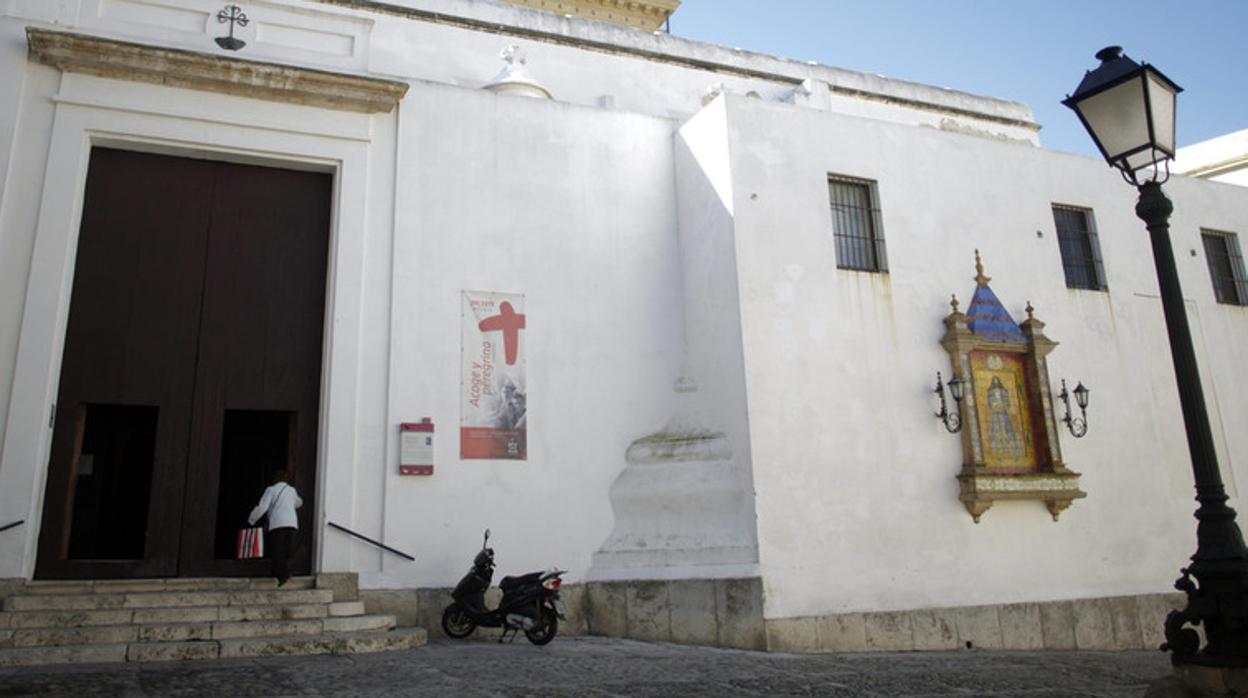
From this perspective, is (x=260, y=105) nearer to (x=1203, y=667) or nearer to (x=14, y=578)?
(x=14, y=578)

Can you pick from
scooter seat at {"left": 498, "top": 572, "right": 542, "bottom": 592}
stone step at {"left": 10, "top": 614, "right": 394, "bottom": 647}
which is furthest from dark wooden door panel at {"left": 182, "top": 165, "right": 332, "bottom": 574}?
scooter seat at {"left": 498, "top": 572, "right": 542, "bottom": 592}

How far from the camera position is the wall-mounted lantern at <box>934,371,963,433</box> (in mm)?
10453

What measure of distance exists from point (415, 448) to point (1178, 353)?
6.75 meters

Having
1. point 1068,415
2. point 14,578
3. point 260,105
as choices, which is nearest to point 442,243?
point 260,105

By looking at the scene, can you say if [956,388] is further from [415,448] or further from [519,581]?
[415,448]

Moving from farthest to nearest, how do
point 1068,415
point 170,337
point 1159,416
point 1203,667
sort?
point 1159,416 < point 1068,415 < point 170,337 < point 1203,667

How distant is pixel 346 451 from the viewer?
939 cm

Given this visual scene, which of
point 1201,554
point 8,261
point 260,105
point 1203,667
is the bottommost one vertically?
point 1203,667

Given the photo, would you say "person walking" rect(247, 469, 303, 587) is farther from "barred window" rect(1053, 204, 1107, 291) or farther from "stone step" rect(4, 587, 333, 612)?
"barred window" rect(1053, 204, 1107, 291)

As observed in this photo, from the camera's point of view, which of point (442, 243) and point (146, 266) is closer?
point (146, 266)

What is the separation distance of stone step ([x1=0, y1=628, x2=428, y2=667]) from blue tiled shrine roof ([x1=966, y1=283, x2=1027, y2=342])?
710 centimetres

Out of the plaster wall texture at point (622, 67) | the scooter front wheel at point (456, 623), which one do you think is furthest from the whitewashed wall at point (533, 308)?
the plaster wall texture at point (622, 67)

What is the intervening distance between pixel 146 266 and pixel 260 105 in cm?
205

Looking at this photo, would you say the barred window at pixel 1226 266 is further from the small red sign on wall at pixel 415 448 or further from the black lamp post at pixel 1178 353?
the small red sign on wall at pixel 415 448
